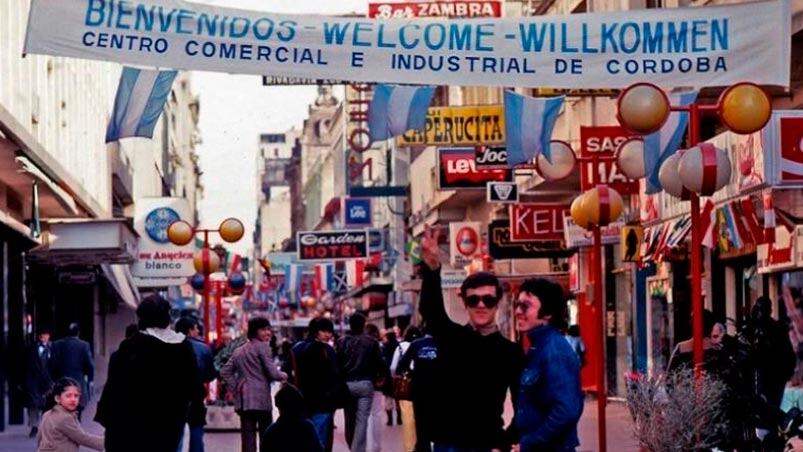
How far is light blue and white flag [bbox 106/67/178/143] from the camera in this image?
17.0 meters

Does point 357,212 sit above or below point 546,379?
above

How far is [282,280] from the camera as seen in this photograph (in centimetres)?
11144

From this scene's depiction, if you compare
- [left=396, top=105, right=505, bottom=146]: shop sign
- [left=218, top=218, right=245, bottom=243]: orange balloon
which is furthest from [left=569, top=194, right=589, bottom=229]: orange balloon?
[left=396, top=105, right=505, bottom=146]: shop sign

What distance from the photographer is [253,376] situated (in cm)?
2005

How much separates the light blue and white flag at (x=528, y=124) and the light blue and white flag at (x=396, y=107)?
1.98m

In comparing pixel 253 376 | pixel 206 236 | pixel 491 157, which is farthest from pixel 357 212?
pixel 253 376

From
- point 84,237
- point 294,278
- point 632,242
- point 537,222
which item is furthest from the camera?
point 294,278

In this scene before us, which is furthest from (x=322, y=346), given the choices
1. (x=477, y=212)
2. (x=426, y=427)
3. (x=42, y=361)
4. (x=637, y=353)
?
(x=477, y=212)

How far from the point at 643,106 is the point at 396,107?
375 centimetres

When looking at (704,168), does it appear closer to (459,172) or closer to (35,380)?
(35,380)

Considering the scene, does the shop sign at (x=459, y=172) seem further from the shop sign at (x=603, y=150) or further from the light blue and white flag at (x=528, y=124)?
the light blue and white flag at (x=528, y=124)

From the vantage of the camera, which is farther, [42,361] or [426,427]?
[42,361]

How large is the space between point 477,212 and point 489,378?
42170 mm

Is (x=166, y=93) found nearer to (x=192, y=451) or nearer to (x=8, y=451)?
(x=192, y=451)
